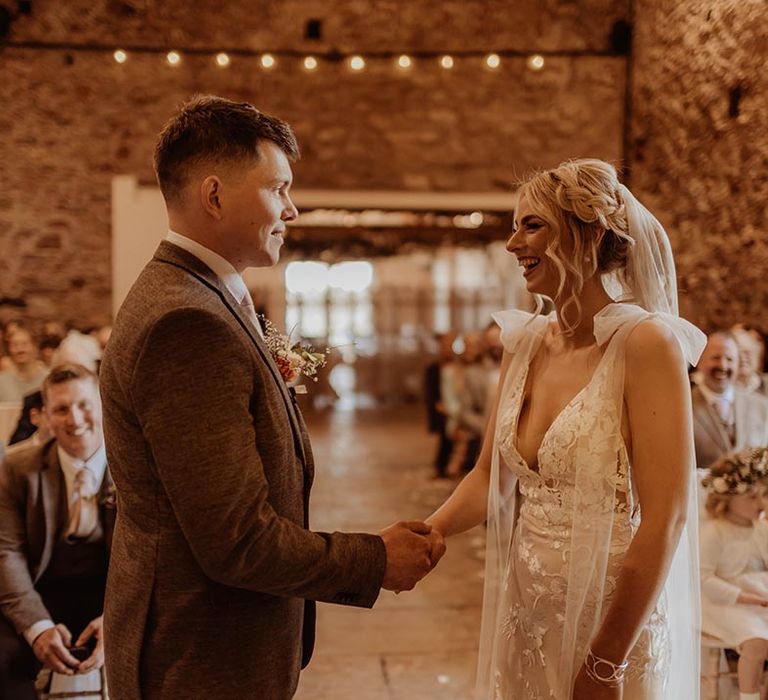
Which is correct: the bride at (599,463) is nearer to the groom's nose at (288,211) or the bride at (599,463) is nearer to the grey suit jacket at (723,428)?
the groom's nose at (288,211)

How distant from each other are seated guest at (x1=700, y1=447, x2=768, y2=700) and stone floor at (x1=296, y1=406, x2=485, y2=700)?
107 cm

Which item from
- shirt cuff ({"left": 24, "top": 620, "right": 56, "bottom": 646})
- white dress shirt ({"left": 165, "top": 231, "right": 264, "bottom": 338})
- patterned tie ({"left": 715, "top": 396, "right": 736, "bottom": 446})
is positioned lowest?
shirt cuff ({"left": 24, "top": 620, "right": 56, "bottom": 646})

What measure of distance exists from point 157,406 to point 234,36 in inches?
255

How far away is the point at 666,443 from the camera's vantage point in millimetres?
1528

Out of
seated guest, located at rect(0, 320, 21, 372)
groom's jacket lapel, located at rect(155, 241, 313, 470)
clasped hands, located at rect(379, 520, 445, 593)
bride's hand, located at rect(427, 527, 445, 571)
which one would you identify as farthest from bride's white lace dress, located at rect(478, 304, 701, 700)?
seated guest, located at rect(0, 320, 21, 372)

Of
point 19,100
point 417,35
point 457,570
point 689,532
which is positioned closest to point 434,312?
point 417,35

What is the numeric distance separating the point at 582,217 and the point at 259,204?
0.66 m

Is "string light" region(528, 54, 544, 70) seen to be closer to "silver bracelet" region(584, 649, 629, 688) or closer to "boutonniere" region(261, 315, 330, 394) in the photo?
"boutonniere" region(261, 315, 330, 394)

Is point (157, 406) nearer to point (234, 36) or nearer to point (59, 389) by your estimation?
point (59, 389)

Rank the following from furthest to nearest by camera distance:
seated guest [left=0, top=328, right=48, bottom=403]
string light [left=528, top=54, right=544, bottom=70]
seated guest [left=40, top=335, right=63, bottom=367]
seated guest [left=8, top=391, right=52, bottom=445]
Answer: string light [left=528, top=54, right=544, bottom=70], seated guest [left=40, top=335, right=63, bottom=367], seated guest [left=0, top=328, right=48, bottom=403], seated guest [left=8, top=391, right=52, bottom=445]

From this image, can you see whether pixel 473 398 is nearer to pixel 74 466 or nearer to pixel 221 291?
pixel 74 466

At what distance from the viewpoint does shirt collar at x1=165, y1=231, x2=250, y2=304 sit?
1.43 metres

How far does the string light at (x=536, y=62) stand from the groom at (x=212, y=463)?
6.22 metres

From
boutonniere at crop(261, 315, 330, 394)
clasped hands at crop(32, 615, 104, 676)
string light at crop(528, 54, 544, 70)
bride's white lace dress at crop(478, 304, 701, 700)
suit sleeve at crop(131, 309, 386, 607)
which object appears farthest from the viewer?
string light at crop(528, 54, 544, 70)
